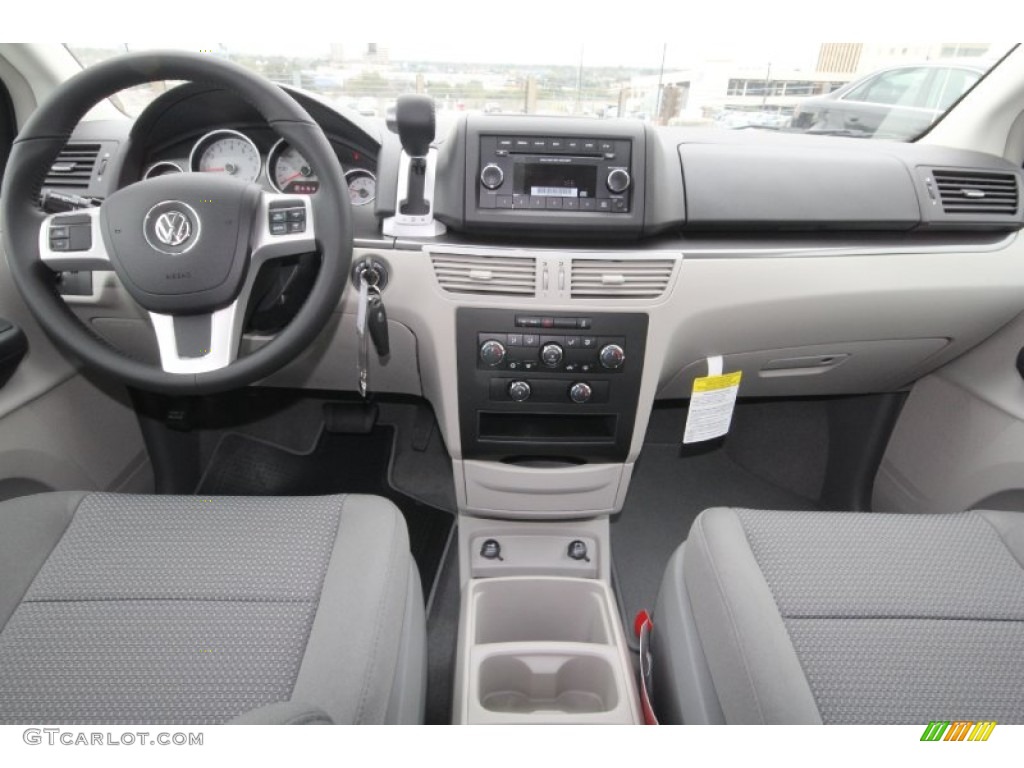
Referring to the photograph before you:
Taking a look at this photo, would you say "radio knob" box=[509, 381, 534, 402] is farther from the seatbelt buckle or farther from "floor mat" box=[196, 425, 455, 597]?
"floor mat" box=[196, 425, 455, 597]

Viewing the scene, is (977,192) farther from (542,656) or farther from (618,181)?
(542,656)

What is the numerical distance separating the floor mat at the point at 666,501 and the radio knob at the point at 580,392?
22.8 inches

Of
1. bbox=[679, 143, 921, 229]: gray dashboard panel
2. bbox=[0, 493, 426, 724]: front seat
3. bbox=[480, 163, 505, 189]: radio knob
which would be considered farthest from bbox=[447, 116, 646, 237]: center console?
bbox=[0, 493, 426, 724]: front seat

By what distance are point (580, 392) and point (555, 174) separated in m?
0.46

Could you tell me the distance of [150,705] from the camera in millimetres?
750

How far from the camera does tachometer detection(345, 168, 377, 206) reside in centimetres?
143

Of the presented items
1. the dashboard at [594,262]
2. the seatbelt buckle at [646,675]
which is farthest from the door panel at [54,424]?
the seatbelt buckle at [646,675]

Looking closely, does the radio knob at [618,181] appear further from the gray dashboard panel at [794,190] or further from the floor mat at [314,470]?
the floor mat at [314,470]

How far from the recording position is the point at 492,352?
4.39 ft

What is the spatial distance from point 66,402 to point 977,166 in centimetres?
222

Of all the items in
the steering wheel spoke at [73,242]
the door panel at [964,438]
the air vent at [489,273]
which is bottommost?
the door panel at [964,438]

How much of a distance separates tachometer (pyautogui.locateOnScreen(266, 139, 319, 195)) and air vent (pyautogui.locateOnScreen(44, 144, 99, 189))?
40cm

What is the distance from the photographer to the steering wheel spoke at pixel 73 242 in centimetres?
106

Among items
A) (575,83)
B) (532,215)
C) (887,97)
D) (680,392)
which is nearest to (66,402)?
(532,215)
